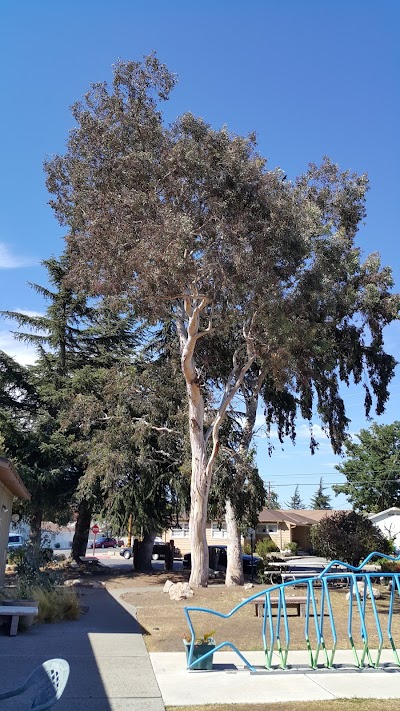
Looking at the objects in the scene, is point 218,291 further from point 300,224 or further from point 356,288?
point 356,288

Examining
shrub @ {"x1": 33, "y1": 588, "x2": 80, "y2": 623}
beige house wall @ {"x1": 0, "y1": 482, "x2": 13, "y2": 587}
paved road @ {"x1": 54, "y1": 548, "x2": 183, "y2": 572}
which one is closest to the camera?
shrub @ {"x1": 33, "y1": 588, "x2": 80, "y2": 623}

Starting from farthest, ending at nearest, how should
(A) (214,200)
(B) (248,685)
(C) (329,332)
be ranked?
(C) (329,332) → (A) (214,200) → (B) (248,685)

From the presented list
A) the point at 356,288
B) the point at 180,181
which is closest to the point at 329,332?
the point at 356,288

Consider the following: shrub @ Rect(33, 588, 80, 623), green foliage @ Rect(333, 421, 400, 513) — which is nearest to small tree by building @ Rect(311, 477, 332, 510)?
green foliage @ Rect(333, 421, 400, 513)

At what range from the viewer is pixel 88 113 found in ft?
64.8

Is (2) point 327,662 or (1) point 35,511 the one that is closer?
(2) point 327,662

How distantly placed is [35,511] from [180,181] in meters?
18.0

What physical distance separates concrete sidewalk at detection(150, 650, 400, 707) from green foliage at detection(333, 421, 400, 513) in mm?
48353

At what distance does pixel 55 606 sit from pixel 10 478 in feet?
12.6

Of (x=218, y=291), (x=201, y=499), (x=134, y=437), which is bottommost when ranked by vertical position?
(x=201, y=499)

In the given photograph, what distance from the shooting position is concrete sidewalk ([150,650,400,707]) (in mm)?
7418

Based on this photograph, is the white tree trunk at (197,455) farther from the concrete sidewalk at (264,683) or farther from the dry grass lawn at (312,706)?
the dry grass lawn at (312,706)

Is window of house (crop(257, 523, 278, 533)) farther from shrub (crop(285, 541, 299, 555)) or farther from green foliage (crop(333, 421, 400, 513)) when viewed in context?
green foliage (crop(333, 421, 400, 513))

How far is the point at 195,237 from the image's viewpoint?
19.0 metres
